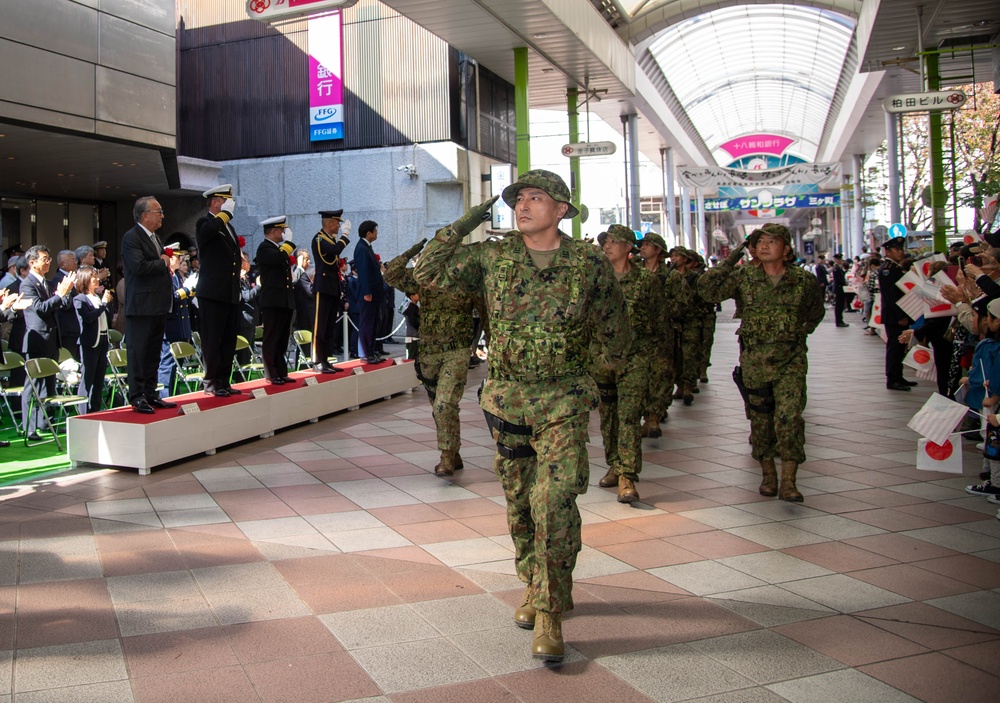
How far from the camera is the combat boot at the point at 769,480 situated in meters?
6.30

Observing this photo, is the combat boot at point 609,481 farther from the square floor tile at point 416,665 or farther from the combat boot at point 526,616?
the square floor tile at point 416,665

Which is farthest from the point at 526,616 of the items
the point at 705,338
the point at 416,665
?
the point at 705,338

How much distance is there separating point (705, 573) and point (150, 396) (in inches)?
199

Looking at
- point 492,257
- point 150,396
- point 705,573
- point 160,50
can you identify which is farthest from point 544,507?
point 160,50

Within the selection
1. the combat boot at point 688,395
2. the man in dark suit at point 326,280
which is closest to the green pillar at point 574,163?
the combat boot at point 688,395

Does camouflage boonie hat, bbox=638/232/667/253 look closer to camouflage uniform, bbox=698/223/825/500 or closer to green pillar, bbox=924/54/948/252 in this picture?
camouflage uniform, bbox=698/223/825/500

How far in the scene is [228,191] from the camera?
8094 mm

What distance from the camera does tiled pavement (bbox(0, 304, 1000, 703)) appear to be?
3463 millimetres

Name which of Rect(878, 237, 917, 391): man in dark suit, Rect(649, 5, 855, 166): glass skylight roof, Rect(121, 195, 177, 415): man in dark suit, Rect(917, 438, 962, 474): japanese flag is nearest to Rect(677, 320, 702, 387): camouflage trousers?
Rect(878, 237, 917, 391): man in dark suit

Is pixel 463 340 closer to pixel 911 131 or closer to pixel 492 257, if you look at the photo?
pixel 492 257

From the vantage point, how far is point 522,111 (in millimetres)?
15844

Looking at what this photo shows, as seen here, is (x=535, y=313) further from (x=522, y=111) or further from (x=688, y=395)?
(x=522, y=111)

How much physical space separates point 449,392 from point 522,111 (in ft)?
32.4

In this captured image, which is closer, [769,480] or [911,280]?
[769,480]
